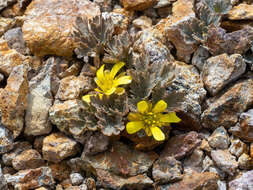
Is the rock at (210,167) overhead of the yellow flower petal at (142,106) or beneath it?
beneath

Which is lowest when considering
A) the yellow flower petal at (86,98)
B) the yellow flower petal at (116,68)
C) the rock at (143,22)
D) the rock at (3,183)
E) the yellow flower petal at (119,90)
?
the rock at (3,183)

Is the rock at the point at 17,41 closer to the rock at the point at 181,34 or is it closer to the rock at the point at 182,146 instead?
the rock at the point at 181,34

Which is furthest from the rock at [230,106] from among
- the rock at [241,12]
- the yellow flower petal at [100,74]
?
the yellow flower petal at [100,74]

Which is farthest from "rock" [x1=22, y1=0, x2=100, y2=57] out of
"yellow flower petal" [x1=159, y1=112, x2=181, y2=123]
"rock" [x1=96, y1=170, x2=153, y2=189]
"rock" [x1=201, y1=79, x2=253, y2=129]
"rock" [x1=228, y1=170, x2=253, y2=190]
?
"rock" [x1=228, y1=170, x2=253, y2=190]

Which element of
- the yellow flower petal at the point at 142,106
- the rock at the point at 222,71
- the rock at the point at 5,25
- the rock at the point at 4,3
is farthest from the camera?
the rock at the point at 4,3

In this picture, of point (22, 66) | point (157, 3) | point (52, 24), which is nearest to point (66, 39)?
point (52, 24)

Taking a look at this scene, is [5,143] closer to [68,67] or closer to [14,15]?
[68,67]

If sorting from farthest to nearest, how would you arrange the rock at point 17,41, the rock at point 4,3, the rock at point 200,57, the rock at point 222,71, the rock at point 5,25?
1. the rock at point 4,3
2. the rock at point 5,25
3. the rock at point 17,41
4. the rock at point 200,57
5. the rock at point 222,71

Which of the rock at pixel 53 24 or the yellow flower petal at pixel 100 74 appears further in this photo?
the rock at pixel 53 24
